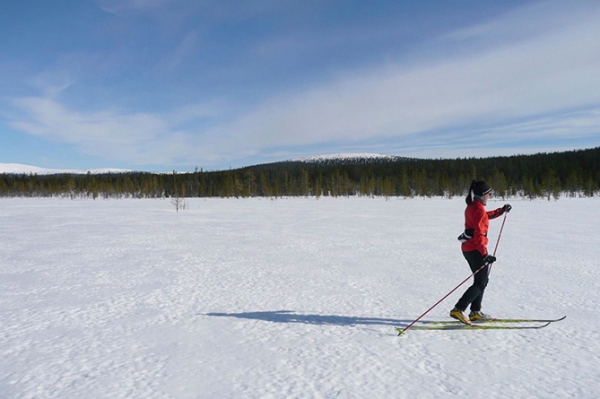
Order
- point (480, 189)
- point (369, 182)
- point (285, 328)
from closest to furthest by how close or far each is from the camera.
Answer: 1. point (480, 189)
2. point (285, 328)
3. point (369, 182)

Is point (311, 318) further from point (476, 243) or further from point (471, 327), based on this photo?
point (476, 243)

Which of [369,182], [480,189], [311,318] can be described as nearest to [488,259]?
[480,189]

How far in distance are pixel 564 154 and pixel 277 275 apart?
466 ft

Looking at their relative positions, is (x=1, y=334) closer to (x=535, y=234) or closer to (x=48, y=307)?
(x=48, y=307)

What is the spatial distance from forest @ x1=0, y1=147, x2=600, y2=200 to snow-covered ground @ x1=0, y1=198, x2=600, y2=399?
7736 cm

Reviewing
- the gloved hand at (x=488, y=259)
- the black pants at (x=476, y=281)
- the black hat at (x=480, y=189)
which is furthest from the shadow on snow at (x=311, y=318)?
the black hat at (x=480, y=189)

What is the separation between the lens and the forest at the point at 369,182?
86.8 metres

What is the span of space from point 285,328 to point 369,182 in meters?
93.8

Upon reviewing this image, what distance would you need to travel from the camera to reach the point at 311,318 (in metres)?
6.02

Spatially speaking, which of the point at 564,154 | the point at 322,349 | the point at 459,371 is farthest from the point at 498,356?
the point at 564,154

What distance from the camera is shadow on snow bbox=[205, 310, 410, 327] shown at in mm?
5801

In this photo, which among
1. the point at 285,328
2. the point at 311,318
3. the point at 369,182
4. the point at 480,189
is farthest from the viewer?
the point at 369,182

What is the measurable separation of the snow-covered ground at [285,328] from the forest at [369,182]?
254 ft

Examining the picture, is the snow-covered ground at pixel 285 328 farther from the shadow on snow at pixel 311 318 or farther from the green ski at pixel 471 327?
the green ski at pixel 471 327
